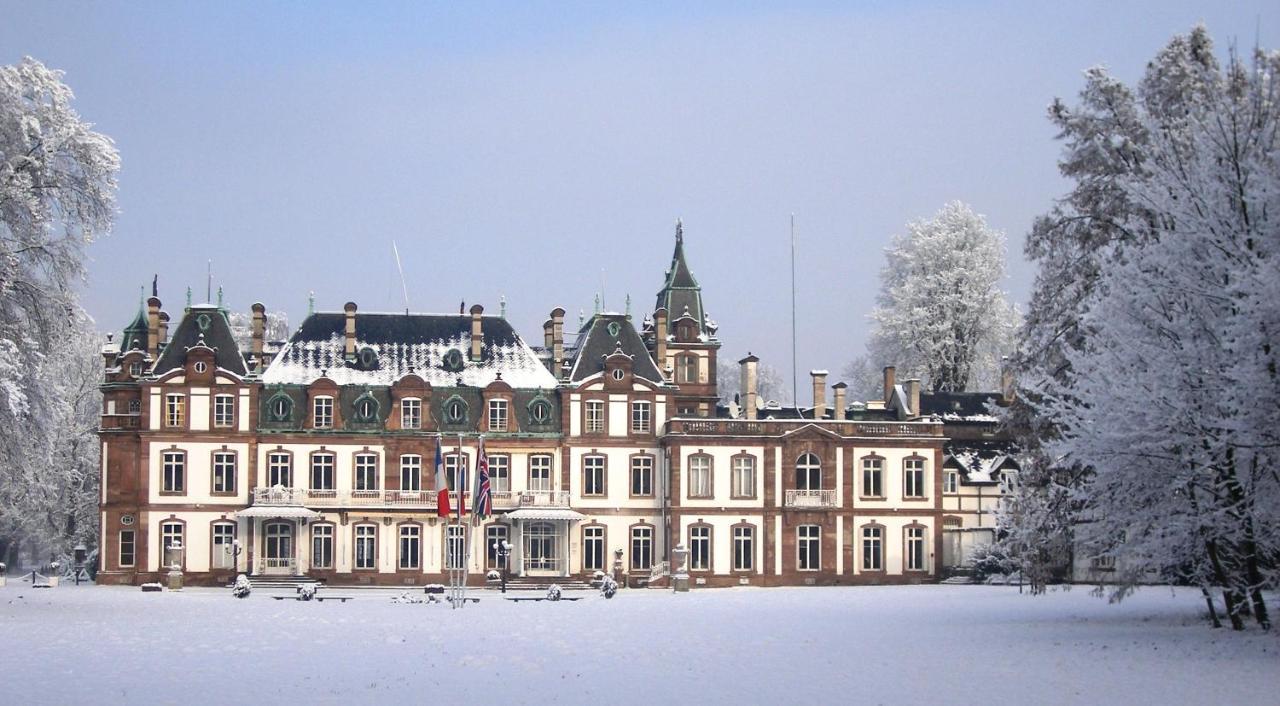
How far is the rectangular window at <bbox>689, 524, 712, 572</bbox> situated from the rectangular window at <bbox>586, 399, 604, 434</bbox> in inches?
201

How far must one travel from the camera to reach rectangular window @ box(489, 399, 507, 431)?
195ft

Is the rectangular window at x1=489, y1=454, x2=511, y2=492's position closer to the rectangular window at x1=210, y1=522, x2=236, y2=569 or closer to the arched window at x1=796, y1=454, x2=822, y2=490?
the rectangular window at x1=210, y1=522, x2=236, y2=569

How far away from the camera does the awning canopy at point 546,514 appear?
57.7 metres

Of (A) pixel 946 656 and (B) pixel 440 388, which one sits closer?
(A) pixel 946 656

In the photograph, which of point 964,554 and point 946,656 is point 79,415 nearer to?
point 964,554

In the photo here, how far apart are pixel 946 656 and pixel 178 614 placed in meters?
19.0

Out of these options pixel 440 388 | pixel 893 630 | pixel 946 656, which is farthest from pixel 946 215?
pixel 946 656

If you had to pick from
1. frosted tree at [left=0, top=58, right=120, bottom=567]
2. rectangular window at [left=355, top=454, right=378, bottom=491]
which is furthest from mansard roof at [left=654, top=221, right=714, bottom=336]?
frosted tree at [left=0, top=58, right=120, bottom=567]

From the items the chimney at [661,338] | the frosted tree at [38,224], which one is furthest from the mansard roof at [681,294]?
the frosted tree at [38,224]

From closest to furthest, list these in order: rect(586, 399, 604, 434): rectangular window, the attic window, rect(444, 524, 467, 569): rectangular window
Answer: rect(444, 524, 467, 569): rectangular window, rect(586, 399, 604, 434): rectangular window, the attic window

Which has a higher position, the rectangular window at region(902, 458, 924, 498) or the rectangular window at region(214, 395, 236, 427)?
the rectangular window at region(214, 395, 236, 427)

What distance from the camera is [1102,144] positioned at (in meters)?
35.9

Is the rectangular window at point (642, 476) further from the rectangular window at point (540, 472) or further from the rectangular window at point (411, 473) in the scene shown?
the rectangular window at point (411, 473)

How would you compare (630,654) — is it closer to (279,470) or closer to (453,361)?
(279,470)
